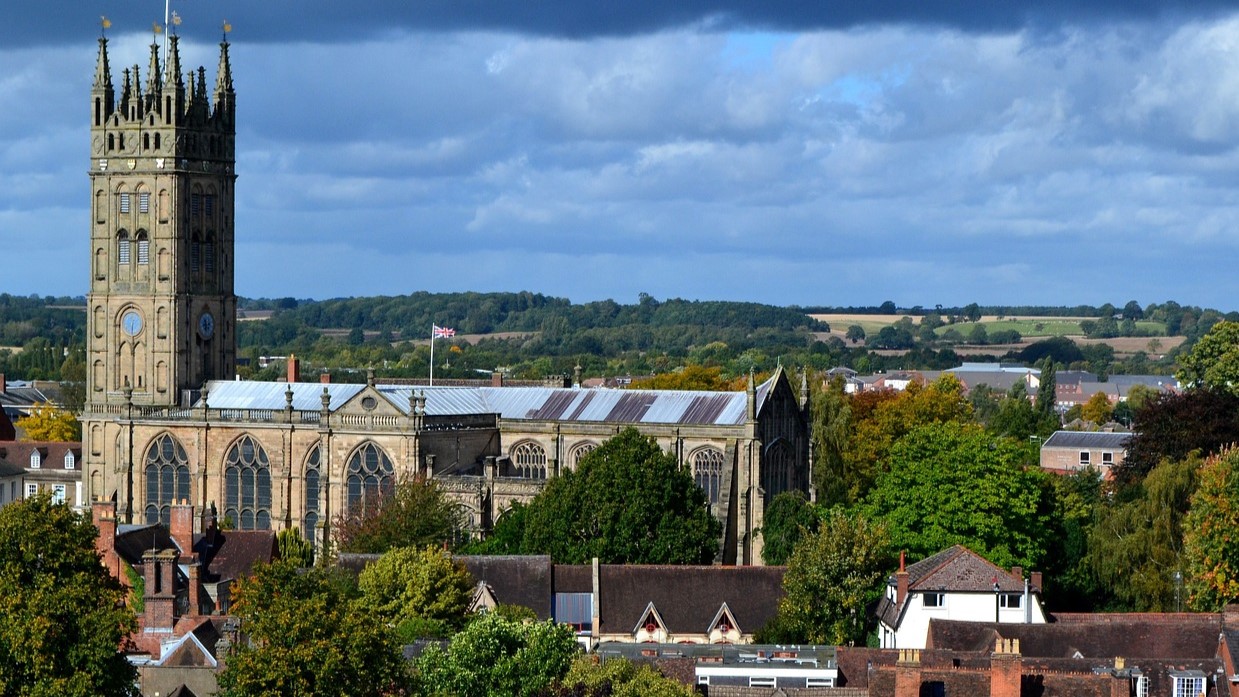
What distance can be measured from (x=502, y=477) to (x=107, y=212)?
75.2 ft

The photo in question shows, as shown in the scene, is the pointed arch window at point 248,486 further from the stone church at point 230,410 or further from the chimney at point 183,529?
the chimney at point 183,529

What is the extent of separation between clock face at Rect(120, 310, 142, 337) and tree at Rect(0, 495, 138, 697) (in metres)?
44.3

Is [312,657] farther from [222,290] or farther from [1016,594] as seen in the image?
[222,290]

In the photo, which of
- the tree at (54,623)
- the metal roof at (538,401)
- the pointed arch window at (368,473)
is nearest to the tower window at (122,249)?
the metal roof at (538,401)

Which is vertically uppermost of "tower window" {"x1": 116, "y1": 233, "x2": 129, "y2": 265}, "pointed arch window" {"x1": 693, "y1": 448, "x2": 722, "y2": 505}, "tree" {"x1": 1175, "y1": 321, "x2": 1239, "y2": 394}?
"tower window" {"x1": 116, "y1": 233, "x2": 129, "y2": 265}

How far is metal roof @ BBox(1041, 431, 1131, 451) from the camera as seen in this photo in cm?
15825

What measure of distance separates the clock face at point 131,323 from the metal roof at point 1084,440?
69.2 metres

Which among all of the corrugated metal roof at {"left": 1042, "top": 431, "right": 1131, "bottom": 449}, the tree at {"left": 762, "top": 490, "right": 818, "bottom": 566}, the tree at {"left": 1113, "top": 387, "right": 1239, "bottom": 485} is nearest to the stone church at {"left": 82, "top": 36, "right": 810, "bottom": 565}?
the tree at {"left": 762, "top": 490, "right": 818, "bottom": 566}

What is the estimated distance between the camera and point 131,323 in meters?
111

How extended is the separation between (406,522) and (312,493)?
1479 cm

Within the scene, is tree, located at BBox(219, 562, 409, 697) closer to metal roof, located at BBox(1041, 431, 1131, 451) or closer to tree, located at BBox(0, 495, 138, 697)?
tree, located at BBox(0, 495, 138, 697)

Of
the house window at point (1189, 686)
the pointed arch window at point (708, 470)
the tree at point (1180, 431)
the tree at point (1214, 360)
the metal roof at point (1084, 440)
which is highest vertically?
the tree at point (1214, 360)

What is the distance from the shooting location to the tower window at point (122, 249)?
10975cm

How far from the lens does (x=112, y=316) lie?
111 m
